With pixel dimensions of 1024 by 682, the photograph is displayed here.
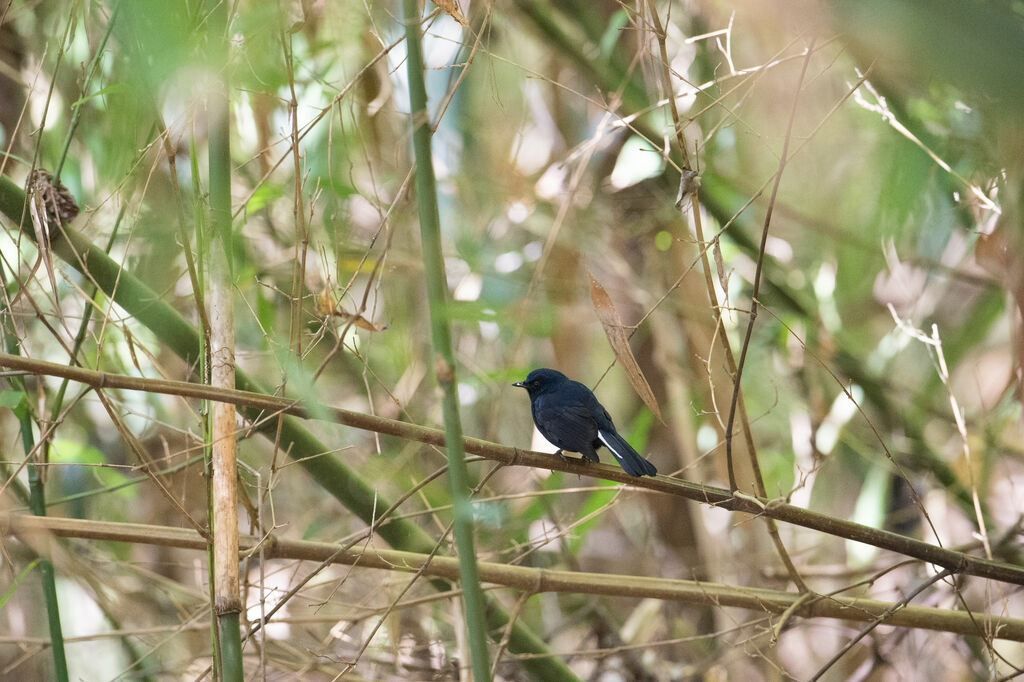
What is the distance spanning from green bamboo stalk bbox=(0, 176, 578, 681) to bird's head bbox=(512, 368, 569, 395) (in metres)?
0.73

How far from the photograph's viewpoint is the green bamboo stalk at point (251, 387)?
1.84m

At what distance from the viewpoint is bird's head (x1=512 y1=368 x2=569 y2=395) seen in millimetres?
2979

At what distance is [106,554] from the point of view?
144 inches

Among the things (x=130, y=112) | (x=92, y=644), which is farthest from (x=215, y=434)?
(x=92, y=644)

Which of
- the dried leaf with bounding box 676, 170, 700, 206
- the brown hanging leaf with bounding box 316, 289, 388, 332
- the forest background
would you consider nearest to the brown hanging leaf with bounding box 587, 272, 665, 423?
the forest background

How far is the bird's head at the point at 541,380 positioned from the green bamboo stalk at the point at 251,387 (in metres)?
0.73

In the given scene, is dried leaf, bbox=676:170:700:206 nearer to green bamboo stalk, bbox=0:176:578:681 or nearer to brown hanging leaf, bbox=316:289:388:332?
brown hanging leaf, bbox=316:289:388:332

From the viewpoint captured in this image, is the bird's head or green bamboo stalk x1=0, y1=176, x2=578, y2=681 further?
the bird's head

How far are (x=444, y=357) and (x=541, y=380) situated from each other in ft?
6.36

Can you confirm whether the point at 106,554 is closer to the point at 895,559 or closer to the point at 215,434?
the point at 215,434

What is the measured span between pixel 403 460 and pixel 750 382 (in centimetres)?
163

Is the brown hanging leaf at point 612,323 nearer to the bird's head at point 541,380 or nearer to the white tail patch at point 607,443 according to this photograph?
the white tail patch at point 607,443

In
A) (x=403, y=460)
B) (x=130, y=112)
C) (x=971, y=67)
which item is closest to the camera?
(x=971, y=67)

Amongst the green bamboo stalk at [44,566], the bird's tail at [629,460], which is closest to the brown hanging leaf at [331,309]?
the green bamboo stalk at [44,566]
